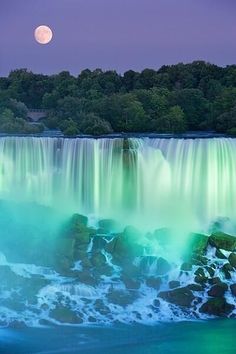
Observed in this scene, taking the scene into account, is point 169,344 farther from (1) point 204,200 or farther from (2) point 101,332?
(1) point 204,200

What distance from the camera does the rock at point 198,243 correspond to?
23.6 meters

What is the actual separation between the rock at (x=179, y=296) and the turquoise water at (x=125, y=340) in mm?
1090

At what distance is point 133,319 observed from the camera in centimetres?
2005

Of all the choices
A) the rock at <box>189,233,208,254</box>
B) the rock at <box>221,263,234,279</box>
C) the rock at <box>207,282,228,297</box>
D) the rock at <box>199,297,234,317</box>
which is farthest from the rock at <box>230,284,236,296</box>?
the rock at <box>189,233,208,254</box>

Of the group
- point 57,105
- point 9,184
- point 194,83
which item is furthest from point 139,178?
point 194,83

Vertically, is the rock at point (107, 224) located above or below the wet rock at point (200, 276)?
above

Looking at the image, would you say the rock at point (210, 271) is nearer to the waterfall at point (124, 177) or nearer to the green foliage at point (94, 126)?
the waterfall at point (124, 177)

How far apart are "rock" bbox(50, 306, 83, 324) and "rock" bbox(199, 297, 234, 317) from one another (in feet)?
11.1

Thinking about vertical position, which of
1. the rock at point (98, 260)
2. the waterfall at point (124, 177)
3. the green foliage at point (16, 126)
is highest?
the green foliage at point (16, 126)

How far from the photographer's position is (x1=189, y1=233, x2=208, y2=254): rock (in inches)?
931

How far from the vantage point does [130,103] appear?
42031 millimetres

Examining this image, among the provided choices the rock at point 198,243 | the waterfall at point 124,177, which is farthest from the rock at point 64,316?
the waterfall at point 124,177

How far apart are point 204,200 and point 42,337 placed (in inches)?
436

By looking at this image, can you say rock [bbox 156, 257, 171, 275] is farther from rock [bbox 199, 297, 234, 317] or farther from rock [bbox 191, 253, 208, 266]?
rock [bbox 199, 297, 234, 317]
